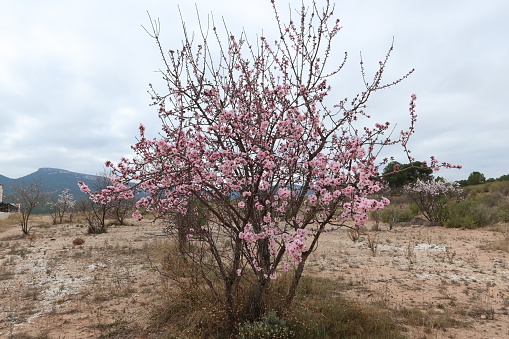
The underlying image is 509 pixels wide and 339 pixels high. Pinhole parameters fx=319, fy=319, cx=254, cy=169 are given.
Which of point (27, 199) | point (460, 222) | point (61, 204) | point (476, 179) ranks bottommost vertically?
point (460, 222)

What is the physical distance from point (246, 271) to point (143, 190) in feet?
5.71

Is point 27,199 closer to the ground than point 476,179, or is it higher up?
closer to the ground

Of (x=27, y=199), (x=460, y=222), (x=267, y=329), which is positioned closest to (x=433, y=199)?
(x=460, y=222)

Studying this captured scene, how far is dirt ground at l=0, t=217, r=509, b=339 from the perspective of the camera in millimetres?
4621

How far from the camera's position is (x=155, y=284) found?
6621mm

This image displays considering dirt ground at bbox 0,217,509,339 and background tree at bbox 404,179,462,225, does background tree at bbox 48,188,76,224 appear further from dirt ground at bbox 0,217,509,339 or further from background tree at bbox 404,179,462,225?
background tree at bbox 404,179,462,225

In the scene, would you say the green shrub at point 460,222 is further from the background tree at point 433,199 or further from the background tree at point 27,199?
the background tree at point 27,199

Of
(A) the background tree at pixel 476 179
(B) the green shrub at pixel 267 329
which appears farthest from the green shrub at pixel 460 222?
(A) the background tree at pixel 476 179

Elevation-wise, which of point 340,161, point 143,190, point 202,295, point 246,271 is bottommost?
point 202,295

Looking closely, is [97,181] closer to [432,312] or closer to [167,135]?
[167,135]

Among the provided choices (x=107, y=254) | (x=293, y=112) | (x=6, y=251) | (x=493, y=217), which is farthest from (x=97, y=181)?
(x=493, y=217)

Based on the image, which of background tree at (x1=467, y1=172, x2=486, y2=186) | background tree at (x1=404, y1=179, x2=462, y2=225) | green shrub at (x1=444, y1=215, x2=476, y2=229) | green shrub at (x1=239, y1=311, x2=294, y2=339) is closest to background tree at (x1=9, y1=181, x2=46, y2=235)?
green shrub at (x1=239, y1=311, x2=294, y2=339)

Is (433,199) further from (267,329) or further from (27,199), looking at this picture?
(27,199)

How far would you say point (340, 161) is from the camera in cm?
367
